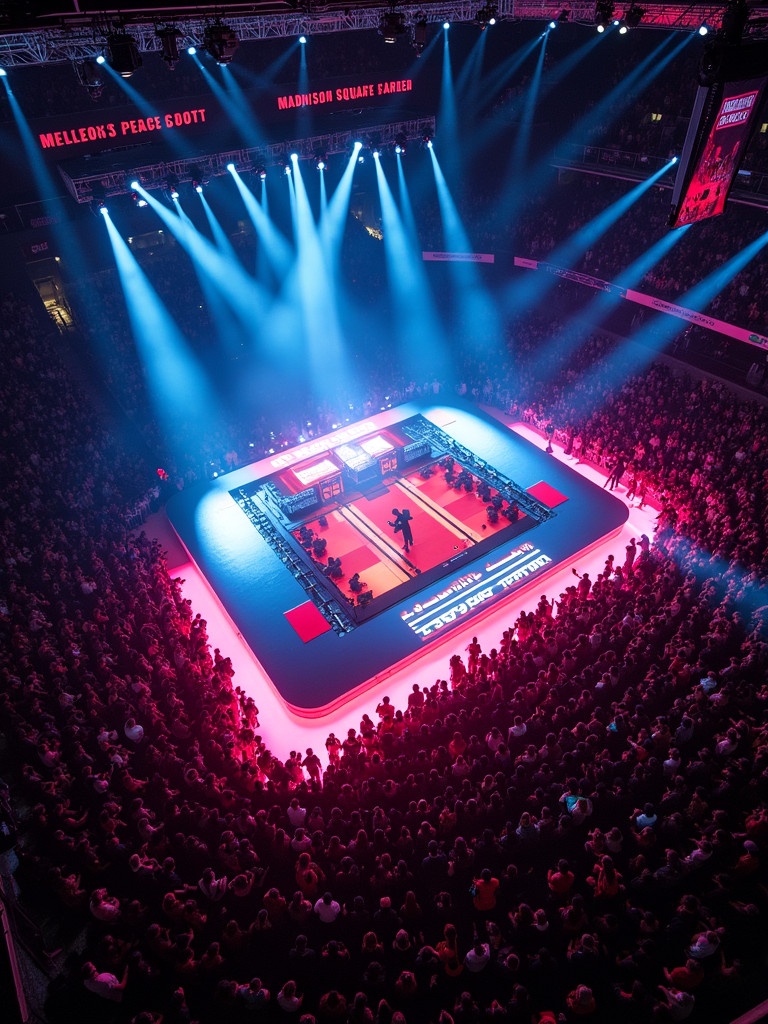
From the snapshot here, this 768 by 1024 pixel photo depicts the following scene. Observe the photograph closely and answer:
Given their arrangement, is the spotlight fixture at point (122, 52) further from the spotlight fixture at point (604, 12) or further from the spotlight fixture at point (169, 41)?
the spotlight fixture at point (604, 12)

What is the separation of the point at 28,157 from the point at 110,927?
60.3 ft

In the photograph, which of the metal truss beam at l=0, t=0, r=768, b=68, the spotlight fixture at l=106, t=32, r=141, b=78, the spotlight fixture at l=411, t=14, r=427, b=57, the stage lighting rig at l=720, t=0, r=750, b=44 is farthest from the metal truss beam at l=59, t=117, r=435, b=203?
the stage lighting rig at l=720, t=0, r=750, b=44

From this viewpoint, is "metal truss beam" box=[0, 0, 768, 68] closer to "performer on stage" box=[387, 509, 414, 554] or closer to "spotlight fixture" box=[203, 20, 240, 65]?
"spotlight fixture" box=[203, 20, 240, 65]

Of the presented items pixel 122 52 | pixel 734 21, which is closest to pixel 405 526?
pixel 122 52

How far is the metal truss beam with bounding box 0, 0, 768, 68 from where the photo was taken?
374 inches

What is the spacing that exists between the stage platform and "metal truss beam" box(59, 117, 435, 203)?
26.6ft

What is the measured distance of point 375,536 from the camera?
571 inches

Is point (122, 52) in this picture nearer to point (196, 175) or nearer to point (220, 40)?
point (220, 40)

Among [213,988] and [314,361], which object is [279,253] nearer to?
[314,361]

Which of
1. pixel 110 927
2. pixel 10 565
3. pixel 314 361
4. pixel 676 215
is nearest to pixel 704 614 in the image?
pixel 676 215

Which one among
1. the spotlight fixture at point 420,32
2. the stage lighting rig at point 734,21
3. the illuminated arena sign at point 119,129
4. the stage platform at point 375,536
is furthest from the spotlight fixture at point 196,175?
the stage lighting rig at point 734,21

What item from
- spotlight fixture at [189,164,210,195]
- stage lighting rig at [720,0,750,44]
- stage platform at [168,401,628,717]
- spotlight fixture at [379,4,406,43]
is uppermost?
spotlight fixture at [379,4,406,43]

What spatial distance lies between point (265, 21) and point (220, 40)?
2.92m

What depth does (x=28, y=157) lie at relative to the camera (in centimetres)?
1541
